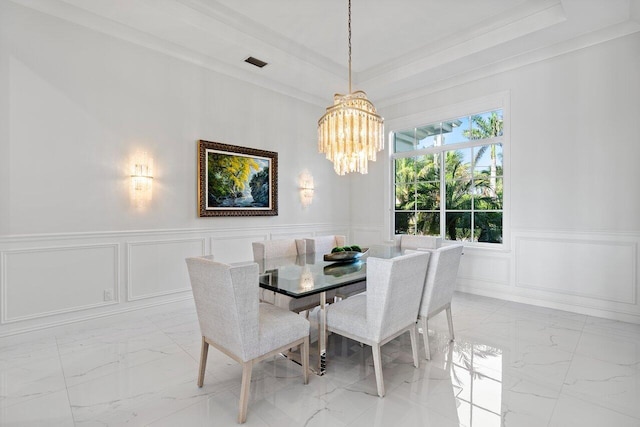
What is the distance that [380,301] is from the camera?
2.04 meters

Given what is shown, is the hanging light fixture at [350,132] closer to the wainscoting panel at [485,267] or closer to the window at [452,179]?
the window at [452,179]

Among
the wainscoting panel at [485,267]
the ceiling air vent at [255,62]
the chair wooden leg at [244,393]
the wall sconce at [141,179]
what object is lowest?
the chair wooden leg at [244,393]

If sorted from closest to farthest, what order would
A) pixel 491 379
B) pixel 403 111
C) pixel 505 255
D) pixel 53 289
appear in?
1. pixel 491 379
2. pixel 53 289
3. pixel 505 255
4. pixel 403 111

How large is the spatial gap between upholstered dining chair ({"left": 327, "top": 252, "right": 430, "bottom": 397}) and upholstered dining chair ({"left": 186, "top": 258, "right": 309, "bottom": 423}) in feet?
1.16

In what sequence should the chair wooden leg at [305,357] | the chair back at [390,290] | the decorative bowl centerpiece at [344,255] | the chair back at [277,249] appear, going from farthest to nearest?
1. the chair back at [277,249]
2. the decorative bowl centerpiece at [344,255]
3. the chair wooden leg at [305,357]
4. the chair back at [390,290]

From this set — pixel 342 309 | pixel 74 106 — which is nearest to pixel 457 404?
pixel 342 309

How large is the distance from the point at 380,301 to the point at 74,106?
3397 millimetres

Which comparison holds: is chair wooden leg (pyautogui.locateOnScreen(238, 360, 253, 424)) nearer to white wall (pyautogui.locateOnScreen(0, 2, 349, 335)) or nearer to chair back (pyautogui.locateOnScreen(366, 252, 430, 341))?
chair back (pyautogui.locateOnScreen(366, 252, 430, 341))

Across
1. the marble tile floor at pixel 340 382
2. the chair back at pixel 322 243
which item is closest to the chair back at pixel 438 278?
the marble tile floor at pixel 340 382

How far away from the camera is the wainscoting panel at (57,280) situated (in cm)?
283

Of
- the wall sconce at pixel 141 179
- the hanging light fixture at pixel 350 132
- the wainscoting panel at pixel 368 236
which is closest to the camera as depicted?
the hanging light fixture at pixel 350 132

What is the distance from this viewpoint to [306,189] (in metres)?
5.29

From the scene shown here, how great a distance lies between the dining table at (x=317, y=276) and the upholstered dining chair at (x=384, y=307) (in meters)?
0.16

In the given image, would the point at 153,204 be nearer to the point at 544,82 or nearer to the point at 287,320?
the point at 287,320
